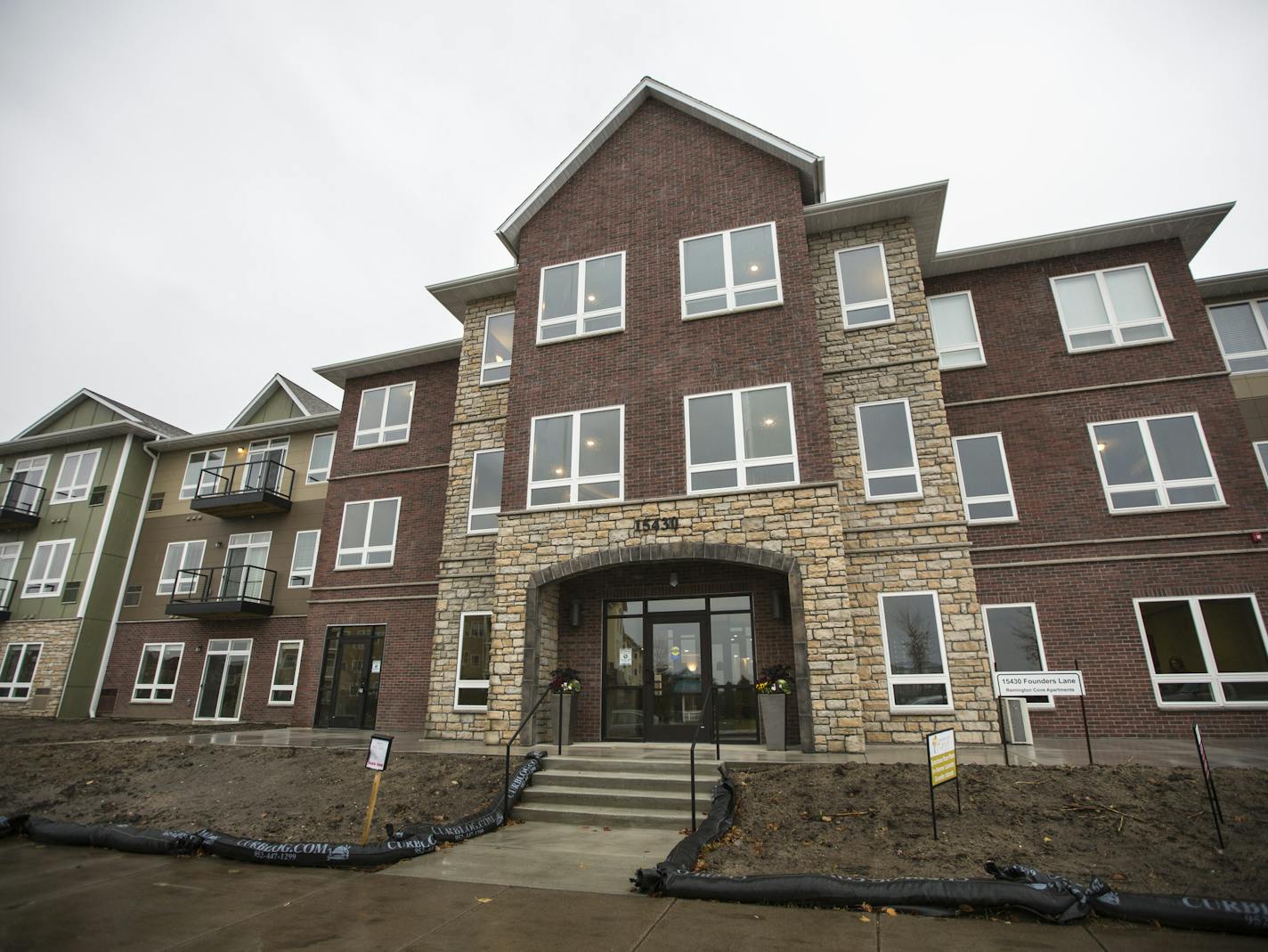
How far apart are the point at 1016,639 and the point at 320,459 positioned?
18842mm

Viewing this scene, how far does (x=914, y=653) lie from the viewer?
10820mm

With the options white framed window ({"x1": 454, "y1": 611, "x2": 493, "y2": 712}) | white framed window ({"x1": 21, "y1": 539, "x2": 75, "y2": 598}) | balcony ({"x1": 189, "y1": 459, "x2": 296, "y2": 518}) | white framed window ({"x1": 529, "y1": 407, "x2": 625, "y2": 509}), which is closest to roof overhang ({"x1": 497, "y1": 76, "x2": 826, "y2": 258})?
white framed window ({"x1": 529, "y1": 407, "x2": 625, "y2": 509})

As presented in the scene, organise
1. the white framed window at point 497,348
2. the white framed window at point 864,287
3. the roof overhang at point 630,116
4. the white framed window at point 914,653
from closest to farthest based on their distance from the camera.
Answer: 1. the white framed window at point 914,653
2. the white framed window at point 864,287
3. the roof overhang at point 630,116
4. the white framed window at point 497,348

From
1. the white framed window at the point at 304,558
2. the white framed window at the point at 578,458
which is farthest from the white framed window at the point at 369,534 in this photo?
the white framed window at the point at 578,458

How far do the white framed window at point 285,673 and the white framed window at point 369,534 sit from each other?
2.91m

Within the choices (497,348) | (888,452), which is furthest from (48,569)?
(888,452)

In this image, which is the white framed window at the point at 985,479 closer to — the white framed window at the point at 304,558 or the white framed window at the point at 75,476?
the white framed window at the point at 304,558

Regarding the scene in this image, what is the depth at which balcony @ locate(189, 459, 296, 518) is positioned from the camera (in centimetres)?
1955

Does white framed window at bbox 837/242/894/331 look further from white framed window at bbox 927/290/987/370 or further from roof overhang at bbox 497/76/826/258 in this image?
white framed window at bbox 927/290/987/370

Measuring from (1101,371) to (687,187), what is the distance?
901 cm

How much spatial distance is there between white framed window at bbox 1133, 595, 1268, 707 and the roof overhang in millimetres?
9946

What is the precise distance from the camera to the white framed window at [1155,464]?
12.0 m

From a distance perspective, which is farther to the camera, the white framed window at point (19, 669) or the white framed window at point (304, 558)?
the white framed window at point (19, 669)

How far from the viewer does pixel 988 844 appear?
5844 mm
